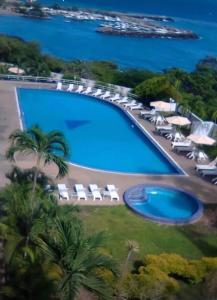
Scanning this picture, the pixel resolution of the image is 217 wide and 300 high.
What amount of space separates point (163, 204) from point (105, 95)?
12738 mm

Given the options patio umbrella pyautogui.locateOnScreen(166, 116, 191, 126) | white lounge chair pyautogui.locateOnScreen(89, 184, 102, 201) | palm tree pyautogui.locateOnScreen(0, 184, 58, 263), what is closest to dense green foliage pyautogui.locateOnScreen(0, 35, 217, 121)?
patio umbrella pyautogui.locateOnScreen(166, 116, 191, 126)

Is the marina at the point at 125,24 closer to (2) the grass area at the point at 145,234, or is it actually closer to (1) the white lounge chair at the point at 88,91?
(1) the white lounge chair at the point at 88,91

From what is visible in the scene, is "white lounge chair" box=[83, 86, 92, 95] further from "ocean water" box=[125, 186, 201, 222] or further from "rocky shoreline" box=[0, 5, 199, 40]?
"rocky shoreline" box=[0, 5, 199, 40]

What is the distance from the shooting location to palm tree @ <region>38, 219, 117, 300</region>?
8.95 meters

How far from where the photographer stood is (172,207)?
710 inches

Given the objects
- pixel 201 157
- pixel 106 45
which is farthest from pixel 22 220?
pixel 106 45

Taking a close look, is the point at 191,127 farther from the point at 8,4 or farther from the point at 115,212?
→ the point at 8,4

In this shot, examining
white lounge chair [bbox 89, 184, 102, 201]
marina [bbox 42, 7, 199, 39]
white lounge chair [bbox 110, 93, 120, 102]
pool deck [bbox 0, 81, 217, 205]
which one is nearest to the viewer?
white lounge chair [bbox 89, 184, 102, 201]

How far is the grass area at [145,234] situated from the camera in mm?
14828

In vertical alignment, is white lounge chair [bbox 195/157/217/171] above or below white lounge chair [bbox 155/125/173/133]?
above

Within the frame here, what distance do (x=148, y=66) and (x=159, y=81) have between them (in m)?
35.7

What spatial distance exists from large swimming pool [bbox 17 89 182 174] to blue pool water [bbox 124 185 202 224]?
2.00 meters

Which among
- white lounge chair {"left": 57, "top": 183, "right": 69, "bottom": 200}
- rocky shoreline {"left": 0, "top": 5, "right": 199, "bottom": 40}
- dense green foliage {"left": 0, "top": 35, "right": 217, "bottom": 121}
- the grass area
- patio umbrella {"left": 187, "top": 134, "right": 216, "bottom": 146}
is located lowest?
rocky shoreline {"left": 0, "top": 5, "right": 199, "bottom": 40}

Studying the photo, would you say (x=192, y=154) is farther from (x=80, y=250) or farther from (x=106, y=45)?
(x=106, y=45)
